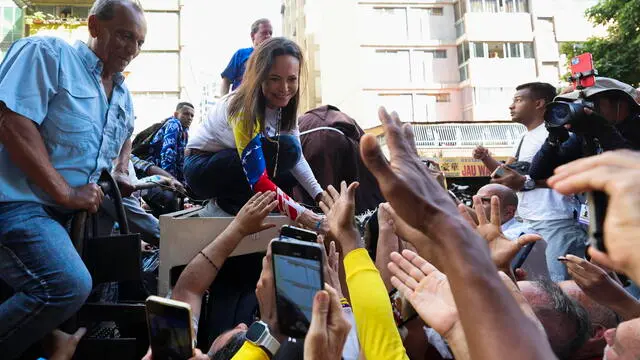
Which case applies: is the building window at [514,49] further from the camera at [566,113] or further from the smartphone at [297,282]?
the smartphone at [297,282]

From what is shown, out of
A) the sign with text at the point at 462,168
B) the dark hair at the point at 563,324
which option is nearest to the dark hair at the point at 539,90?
the dark hair at the point at 563,324

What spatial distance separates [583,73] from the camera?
10.5ft

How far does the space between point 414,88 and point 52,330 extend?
2631cm

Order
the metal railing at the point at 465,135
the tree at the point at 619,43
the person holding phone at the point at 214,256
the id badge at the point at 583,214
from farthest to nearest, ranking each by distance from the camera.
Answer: the metal railing at the point at 465,135 → the tree at the point at 619,43 → the id badge at the point at 583,214 → the person holding phone at the point at 214,256

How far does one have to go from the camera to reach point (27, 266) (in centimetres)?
180

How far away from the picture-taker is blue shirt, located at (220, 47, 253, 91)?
164 inches

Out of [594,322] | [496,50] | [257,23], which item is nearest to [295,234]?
[594,322]

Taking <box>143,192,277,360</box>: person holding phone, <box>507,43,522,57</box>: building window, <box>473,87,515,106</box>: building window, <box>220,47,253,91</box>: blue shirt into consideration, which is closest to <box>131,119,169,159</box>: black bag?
<box>220,47,253,91</box>: blue shirt

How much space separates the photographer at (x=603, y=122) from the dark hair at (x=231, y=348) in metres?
2.29

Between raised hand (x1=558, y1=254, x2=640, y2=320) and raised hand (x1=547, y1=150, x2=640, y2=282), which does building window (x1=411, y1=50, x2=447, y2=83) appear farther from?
raised hand (x1=547, y1=150, x2=640, y2=282)

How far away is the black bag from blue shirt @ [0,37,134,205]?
2.52 metres

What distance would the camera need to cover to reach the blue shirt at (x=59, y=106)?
6.27 feet

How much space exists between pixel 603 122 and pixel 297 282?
2.24m

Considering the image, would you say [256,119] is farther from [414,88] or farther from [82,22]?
[414,88]
